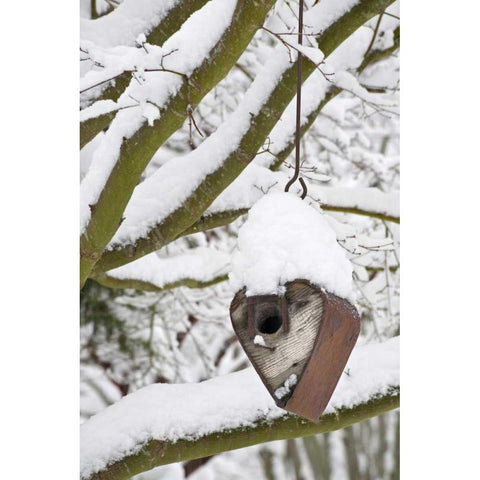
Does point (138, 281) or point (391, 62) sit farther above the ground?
point (391, 62)

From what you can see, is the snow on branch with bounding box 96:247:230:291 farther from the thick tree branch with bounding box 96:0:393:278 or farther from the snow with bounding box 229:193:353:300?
the snow with bounding box 229:193:353:300

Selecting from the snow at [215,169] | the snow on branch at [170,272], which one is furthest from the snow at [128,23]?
the snow on branch at [170,272]

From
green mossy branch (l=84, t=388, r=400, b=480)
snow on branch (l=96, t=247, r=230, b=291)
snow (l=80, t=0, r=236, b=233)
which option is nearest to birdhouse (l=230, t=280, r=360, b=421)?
snow (l=80, t=0, r=236, b=233)

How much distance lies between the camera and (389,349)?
191 centimetres

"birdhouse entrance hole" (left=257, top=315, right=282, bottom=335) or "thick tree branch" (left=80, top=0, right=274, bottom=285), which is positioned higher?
"thick tree branch" (left=80, top=0, right=274, bottom=285)

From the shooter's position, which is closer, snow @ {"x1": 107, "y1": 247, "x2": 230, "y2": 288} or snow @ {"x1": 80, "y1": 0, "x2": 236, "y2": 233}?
snow @ {"x1": 80, "y1": 0, "x2": 236, "y2": 233}

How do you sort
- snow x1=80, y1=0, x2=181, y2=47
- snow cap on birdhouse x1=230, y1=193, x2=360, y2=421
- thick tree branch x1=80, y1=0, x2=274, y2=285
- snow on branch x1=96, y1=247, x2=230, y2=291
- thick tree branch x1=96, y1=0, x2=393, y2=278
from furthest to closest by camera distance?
snow on branch x1=96, y1=247, x2=230, y2=291, snow x1=80, y1=0, x2=181, y2=47, thick tree branch x1=96, y1=0, x2=393, y2=278, thick tree branch x1=80, y1=0, x2=274, y2=285, snow cap on birdhouse x1=230, y1=193, x2=360, y2=421

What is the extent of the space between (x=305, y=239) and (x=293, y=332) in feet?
0.45

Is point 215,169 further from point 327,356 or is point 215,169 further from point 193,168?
point 327,356

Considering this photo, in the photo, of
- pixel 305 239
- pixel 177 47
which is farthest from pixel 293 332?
pixel 177 47

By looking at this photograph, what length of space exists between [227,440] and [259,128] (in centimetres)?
75

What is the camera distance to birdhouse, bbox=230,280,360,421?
3.45ft

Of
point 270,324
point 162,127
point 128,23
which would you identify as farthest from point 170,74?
point 270,324
